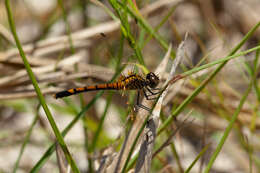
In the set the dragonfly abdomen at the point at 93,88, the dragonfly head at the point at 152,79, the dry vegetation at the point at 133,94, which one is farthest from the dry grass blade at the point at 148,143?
the dragonfly abdomen at the point at 93,88

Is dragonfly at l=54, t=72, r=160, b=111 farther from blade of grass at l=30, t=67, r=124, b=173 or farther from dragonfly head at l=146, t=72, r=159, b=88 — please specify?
blade of grass at l=30, t=67, r=124, b=173

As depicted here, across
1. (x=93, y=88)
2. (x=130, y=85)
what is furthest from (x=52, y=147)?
(x=130, y=85)

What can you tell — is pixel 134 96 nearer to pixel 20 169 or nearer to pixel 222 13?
pixel 20 169

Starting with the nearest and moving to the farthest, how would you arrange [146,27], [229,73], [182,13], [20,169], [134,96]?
[146,27] → [134,96] → [20,169] → [229,73] → [182,13]

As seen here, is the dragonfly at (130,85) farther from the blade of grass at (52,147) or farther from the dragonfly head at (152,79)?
the blade of grass at (52,147)

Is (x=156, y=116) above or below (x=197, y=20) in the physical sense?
below

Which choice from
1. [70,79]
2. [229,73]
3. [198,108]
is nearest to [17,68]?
[70,79]

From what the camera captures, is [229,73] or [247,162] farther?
[229,73]
